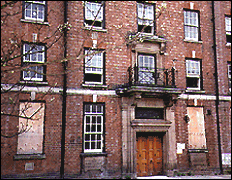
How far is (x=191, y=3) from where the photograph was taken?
631 inches

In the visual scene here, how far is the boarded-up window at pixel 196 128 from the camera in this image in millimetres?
14719

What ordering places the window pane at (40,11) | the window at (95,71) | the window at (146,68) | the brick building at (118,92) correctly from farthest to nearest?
the window at (146,68), the window at (95,71), the window pane at (40,11), the brick building at (118,92)

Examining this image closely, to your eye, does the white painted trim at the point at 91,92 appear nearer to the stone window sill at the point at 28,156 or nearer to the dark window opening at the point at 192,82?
the stone window sill at the point at 28,156

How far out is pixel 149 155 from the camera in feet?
45.9

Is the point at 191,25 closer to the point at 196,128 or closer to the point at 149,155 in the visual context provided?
the point at 196,128

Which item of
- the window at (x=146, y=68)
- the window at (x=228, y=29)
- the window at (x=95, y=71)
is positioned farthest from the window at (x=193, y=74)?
the window at (x=95, y=71)

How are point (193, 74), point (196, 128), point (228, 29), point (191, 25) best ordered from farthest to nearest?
point (228, 29), point (191, 25), point (193, 74), point (196, 128)

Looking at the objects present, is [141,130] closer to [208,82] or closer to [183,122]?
[183,122]

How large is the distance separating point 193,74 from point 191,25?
10.5 feet

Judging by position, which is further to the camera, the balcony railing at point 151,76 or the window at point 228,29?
the window at point 228,29

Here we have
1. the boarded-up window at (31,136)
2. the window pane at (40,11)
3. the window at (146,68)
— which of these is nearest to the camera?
→ the boarded-up window at (31,136)

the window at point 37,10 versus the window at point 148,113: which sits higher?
the window at point 37,10

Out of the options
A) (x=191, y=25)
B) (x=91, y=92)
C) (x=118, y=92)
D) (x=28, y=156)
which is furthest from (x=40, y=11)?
(x=191, y=25)

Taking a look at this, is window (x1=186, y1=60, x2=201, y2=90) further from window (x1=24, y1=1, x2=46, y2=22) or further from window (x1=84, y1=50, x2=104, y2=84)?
window (x1=24, y1=1, x2=46, y2=22)
